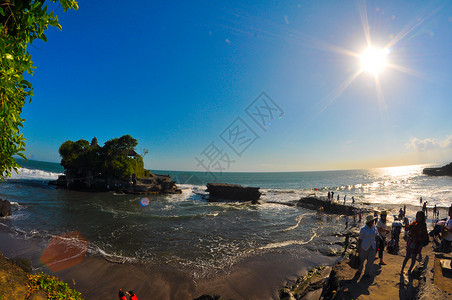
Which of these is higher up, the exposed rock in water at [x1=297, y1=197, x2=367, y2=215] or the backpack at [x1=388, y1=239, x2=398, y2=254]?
the backpack at [x1=388, y1=239, x2=398, y2=254]

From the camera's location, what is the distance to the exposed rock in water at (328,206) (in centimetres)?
2644

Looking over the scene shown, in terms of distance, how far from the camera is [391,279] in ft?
19.4

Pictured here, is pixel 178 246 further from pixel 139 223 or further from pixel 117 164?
pixel 117 164

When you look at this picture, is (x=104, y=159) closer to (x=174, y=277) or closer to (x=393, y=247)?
(x=174, y=277)

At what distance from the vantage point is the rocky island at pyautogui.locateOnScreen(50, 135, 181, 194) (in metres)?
42.2

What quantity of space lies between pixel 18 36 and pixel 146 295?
9343mm

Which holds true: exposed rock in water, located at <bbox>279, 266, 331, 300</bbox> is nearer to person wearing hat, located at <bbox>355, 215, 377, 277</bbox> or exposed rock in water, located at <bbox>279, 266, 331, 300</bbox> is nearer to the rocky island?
person wearing hat, located at <bbox>355, 215, 377, 277</bbox>

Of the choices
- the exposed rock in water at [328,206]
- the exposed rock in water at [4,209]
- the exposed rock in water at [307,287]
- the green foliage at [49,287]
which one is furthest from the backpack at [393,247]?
the exposed rock in water at [4,209]

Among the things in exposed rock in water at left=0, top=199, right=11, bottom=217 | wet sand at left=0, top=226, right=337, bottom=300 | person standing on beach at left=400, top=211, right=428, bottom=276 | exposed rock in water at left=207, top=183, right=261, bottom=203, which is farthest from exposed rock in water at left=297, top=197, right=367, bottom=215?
exposed rock in water at left=0, top=199, right=11, bottom=217

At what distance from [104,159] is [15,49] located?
49514 mm

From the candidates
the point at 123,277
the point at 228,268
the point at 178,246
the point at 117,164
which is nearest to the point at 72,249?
the point at 123,277

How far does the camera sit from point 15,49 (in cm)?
237

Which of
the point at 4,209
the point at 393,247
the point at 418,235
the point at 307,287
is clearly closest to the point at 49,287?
the point at 307,287

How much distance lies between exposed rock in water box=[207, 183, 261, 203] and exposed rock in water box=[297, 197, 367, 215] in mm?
7935
